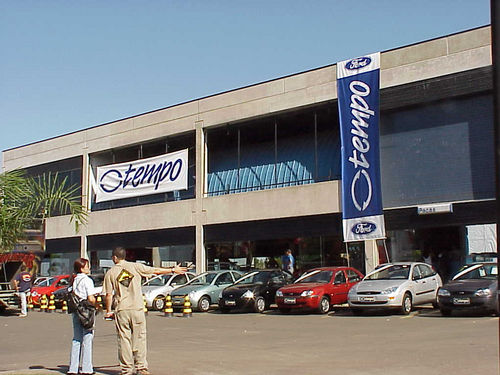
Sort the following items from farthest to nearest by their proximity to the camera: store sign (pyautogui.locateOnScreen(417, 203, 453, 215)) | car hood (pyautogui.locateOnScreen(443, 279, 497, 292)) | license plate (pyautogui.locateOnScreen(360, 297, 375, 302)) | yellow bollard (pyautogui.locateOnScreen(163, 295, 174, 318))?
store sign (pyautogui.locateOnScreen(417, 203, 453, 215)), yellow bollard (pyautogui.locateOnScreen(163, 295, 174, 318)), license plate (pyautogui.locateOnScreen(360, 297, 375, 302)), car hood (pyautogui.locateOnScreen(443, 279, 497, 292))

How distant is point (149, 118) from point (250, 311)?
15.5 metres

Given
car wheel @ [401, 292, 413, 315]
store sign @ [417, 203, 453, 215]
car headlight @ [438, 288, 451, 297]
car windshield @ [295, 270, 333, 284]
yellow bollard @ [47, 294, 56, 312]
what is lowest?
yellow bollard @ [47, 294, 56, 312]

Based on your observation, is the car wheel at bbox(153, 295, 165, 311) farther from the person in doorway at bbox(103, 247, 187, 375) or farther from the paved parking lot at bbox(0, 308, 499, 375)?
the person in doorway at bbox(103, 247, 187, 375)

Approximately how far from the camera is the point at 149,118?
35.8 metres

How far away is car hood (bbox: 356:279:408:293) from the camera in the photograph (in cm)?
1969

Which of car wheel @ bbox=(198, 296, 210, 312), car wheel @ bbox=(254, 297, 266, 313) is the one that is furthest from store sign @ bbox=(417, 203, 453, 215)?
car wheel @ bbox=(198, 296, 210, 312)

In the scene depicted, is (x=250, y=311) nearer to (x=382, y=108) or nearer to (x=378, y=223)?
(x=378, y=223)

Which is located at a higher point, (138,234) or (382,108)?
(382,108)

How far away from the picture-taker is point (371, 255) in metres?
26.0

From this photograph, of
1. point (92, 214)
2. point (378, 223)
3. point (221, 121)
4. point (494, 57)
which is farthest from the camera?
point (92, 214)

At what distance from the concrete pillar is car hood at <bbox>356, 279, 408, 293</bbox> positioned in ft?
18.3

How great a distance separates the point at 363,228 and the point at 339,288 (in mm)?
4549

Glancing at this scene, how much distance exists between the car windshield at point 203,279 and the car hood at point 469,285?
967 centimetres

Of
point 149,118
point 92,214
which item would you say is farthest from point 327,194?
point 92,214
